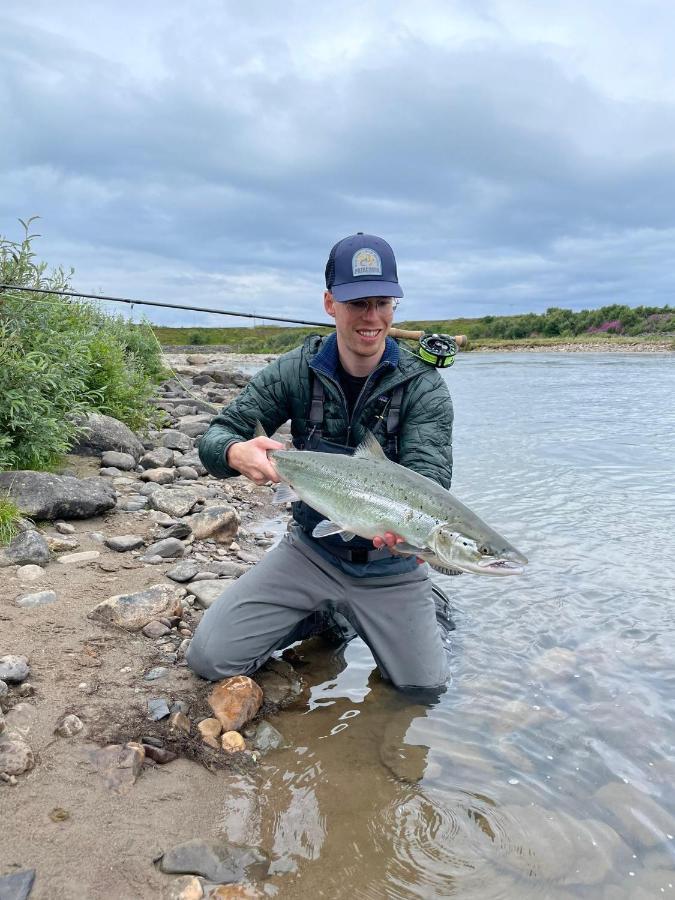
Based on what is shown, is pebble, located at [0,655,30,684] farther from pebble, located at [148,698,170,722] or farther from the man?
the man

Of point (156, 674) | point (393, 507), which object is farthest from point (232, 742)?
point (393, 507)

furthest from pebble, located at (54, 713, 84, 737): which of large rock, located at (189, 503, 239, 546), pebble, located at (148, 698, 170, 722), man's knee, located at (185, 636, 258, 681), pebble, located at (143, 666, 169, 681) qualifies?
large rock, located at (189, 503, 239, 546)

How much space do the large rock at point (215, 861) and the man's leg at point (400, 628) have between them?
6.03 ft

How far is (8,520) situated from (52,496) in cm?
76

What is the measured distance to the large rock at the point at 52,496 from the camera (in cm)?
668

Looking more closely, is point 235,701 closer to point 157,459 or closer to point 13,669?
point 13,669

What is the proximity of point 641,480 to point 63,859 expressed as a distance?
1063 centimetres

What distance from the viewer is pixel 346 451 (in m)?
4.84

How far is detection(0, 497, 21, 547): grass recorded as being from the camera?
5945 millimetres

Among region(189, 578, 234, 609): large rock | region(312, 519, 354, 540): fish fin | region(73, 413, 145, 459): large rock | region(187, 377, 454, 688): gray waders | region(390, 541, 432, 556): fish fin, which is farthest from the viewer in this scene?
region(73, 413, 145, 459): large rock

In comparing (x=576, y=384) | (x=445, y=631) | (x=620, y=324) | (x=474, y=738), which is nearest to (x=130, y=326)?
(x=445, y=631)

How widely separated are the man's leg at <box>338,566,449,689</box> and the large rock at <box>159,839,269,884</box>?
Answer: 1.84 meters

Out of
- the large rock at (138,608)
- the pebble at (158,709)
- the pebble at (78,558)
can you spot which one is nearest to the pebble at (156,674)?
the pebble at (158,709)

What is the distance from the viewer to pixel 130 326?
738 inches
